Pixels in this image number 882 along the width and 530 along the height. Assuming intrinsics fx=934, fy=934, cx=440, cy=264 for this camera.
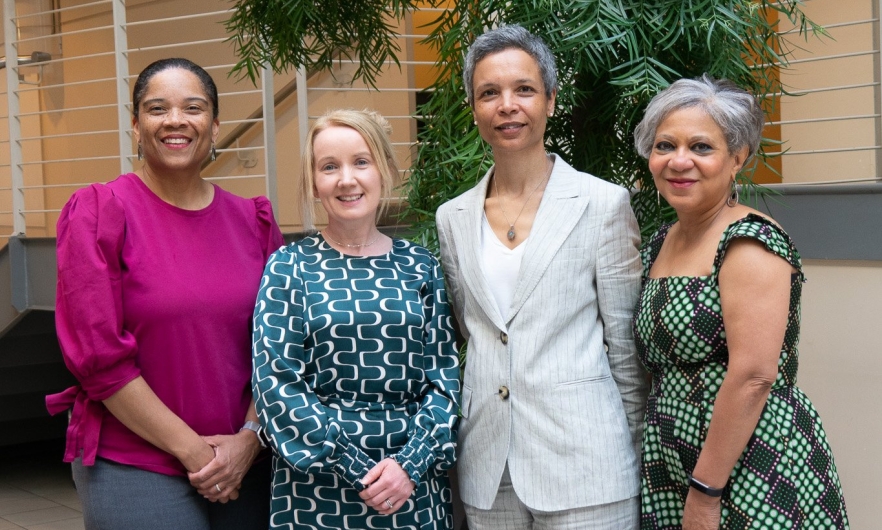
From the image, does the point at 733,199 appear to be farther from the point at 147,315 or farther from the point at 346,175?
the point at 147,315

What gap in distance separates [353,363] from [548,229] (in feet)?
1.66

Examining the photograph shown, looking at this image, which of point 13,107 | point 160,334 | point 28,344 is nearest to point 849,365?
point 160,334

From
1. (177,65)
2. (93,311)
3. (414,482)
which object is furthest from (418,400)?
(177,65)

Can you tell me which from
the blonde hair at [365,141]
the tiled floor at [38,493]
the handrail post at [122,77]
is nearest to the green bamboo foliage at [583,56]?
the blonde hair at [365,141]

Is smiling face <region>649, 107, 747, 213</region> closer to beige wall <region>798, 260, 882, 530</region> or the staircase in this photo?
beige wall <region>798, 260, 882, 530</region>

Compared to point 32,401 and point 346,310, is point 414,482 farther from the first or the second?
point 32,401

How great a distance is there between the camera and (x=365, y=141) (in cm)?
205

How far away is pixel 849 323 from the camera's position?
11.4 ft

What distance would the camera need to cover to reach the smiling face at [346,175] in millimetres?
2027

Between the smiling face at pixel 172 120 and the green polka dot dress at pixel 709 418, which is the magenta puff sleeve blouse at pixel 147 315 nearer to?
the smiling face at pixel 172 120

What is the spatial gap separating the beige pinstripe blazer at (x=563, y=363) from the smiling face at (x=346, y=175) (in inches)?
10.3

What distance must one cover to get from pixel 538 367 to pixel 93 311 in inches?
37.0

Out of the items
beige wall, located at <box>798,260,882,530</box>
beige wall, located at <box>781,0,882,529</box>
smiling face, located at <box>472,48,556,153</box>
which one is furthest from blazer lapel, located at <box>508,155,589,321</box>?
beige wall, located at <box>798,260,882,530</box>

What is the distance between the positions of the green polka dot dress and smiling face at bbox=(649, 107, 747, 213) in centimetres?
10
